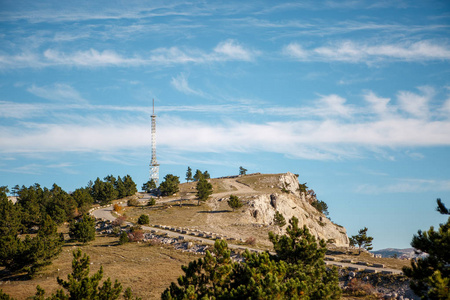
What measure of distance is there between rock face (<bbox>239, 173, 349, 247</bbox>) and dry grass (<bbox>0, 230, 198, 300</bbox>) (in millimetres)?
28909

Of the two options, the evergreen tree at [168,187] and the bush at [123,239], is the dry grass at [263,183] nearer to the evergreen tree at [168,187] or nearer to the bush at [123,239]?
the evergreen tree at [168,187]

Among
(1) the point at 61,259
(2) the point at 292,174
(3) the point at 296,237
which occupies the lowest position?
(1) the point at 61,259

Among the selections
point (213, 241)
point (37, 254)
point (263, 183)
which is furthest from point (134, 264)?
point (263, 183)

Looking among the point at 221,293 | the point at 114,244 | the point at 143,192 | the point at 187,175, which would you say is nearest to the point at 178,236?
the point at 114,244

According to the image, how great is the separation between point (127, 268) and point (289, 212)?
63415 millimetres

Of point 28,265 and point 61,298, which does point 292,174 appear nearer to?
point 28,265

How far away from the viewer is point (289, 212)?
3848 inches

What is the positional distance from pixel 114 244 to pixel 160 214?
23760mm

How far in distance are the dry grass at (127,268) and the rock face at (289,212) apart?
2891 centimetres

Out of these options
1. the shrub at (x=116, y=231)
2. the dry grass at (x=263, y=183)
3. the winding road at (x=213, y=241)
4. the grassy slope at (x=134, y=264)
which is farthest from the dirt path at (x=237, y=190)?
the shrub at (x=116, y=231)

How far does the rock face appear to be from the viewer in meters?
83.6

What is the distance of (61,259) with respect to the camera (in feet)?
166

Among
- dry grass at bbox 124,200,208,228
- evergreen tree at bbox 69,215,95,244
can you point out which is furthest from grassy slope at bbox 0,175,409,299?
evergreen tree at bbox 69,215,95,244

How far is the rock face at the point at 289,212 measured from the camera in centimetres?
8362
